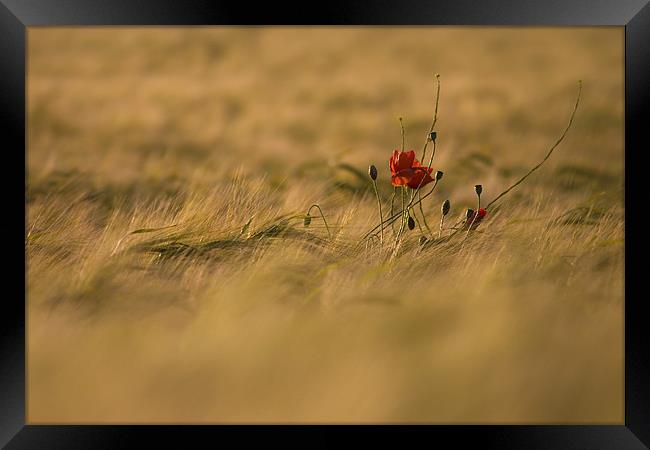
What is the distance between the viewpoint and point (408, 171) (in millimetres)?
1436

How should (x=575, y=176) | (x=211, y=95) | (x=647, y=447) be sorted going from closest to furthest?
(x=647, y=447)
(x=575, y=176)
(x=211, y=95)

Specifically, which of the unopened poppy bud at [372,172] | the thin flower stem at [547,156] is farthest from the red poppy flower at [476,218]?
the unopened poppy bud at [372,172]

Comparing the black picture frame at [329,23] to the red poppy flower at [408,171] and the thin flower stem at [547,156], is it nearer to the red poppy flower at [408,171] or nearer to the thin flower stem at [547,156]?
the thin flower stem at [547,156]

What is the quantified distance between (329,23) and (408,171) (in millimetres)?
328

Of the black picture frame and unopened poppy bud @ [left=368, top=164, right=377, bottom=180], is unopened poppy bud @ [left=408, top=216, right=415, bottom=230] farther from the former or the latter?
the black picture frame

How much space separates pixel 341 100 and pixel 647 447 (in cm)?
95

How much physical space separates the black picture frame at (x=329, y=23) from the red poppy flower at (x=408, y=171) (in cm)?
26

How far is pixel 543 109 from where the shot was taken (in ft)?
5.01

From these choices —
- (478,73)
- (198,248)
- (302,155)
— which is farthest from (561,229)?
(198,248)

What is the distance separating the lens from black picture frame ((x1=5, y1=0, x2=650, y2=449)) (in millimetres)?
1331

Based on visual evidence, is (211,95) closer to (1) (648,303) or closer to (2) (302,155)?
(2) (302,155)

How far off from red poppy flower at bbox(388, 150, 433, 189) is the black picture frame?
0.87ft

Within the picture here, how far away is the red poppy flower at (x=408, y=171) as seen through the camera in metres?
1.43

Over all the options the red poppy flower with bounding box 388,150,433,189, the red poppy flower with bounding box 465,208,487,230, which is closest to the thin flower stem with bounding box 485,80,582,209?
the red poppy flower with bounding box 465,208,487,230
